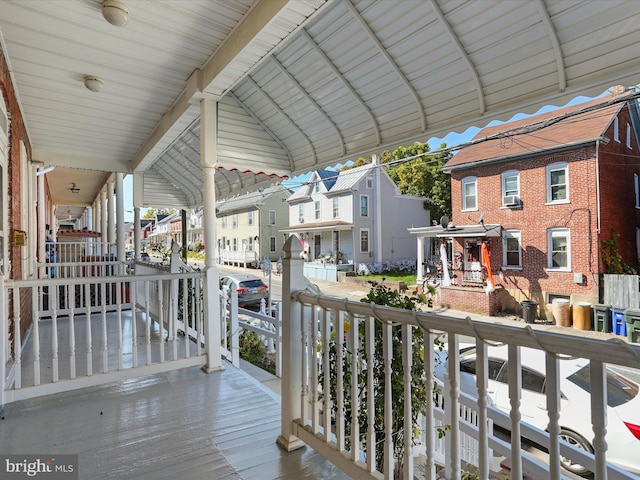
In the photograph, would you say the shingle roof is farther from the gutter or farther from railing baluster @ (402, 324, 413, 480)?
railing baluster @ (402, 324, 413, 480)

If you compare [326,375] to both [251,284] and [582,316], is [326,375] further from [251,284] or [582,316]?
[582,316]

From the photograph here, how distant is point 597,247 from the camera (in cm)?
905

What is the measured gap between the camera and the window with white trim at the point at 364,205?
695 inches

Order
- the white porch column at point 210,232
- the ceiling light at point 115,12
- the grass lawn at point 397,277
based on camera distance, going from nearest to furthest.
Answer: the ceiling light at point 115,12, the white porch column at point 210,232, the grass lawn at point 397,277

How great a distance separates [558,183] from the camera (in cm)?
943

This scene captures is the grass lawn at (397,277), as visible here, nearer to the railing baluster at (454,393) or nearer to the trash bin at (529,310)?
the trash bin at (529,310)

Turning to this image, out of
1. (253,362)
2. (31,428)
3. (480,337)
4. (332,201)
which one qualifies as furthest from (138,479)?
(332,201)

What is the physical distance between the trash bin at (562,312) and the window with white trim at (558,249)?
106 cm

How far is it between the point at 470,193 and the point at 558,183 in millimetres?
2262

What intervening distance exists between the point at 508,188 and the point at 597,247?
260 cm

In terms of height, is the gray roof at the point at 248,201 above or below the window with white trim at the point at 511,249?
above

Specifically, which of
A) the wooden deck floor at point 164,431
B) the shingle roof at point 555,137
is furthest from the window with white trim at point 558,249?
the wooden deck floor at point 164,431

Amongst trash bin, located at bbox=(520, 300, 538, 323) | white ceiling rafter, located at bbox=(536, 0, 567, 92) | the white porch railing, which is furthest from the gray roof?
the white porch railing

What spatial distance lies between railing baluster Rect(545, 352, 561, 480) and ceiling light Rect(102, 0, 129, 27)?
2825 mm
